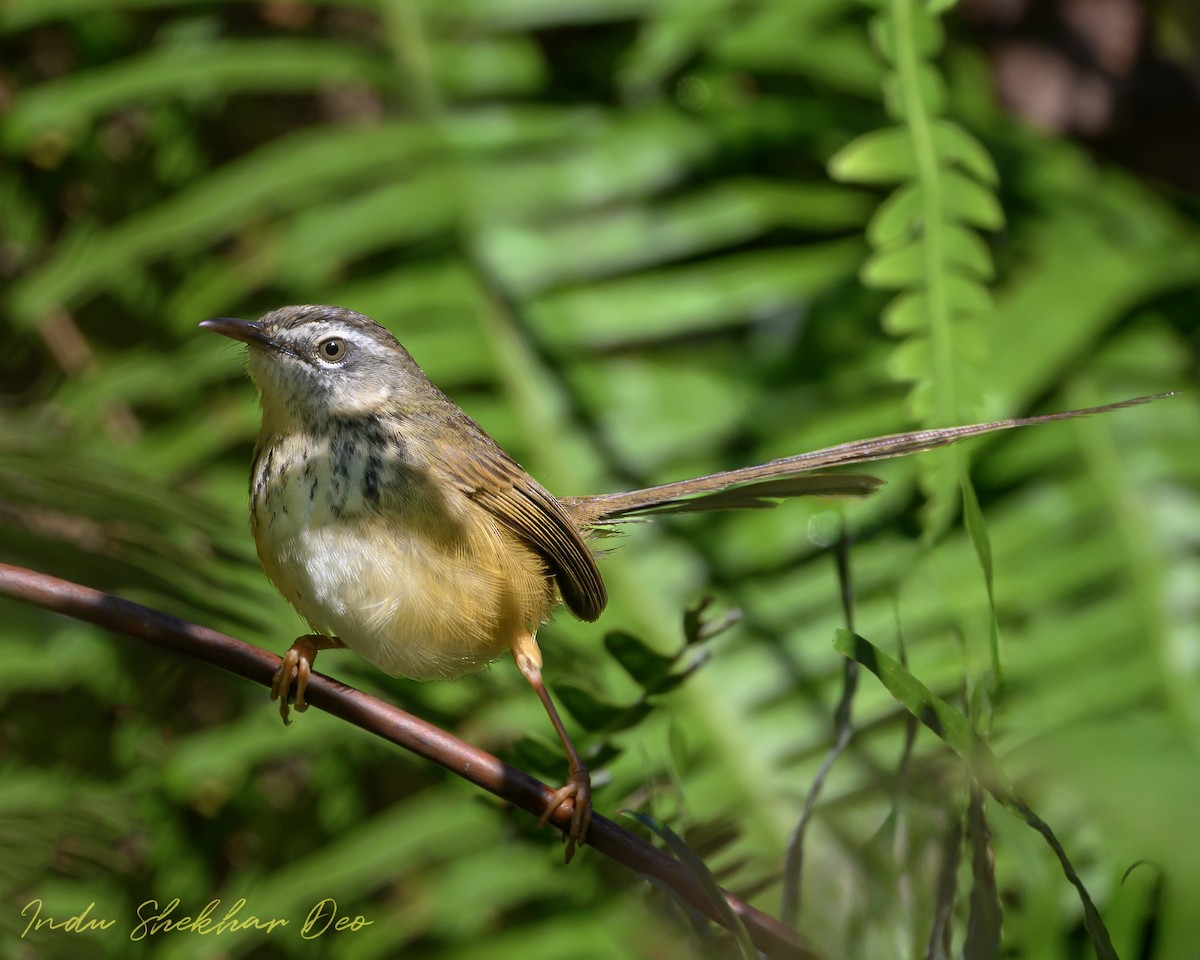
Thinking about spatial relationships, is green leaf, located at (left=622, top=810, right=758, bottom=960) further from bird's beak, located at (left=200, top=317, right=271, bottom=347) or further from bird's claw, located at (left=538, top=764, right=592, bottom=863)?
bird's beak, located at (left=200, top=317, right=271, bottom=347)

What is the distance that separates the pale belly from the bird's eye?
261 millimetres

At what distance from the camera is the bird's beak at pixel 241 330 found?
2.00 m

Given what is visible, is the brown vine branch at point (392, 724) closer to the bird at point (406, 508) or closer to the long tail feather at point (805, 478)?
the bird at point (406, 508)

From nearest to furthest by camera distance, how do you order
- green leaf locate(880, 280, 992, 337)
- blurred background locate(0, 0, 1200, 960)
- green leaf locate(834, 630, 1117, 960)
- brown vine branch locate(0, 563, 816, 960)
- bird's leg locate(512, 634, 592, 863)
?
green leaf locate(834, 630, 1117, 960)
brown vine branch locate(0, 563, 816, 960)
bird's leg locate(512, 634, 592, 863)
green leaf locate(880, 280, 992, 337)
blurred background locate(0, 0, 1200, 960)

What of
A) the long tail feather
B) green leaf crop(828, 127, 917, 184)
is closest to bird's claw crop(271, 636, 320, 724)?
the long tail feather

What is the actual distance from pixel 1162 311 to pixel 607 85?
1742 mm

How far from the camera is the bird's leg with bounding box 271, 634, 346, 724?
1923mm

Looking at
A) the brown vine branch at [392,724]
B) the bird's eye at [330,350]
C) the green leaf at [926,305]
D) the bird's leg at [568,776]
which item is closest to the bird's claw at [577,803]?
the bird's leg at [568,776]

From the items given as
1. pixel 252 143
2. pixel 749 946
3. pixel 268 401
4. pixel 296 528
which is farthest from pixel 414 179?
pixel 749 946

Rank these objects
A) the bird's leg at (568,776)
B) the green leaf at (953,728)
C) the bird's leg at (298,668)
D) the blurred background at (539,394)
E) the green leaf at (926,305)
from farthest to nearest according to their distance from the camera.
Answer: the blurred background at (539,394)
the green leaf at (926,305)
the bird's leg at (298,668)
the bird's leg at (568,776)
the green leaf at (953,728)

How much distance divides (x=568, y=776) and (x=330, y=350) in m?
0.81

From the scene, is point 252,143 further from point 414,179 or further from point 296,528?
point 296,528

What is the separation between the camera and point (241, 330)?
2059mm

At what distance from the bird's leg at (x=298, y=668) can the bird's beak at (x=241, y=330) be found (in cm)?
50
